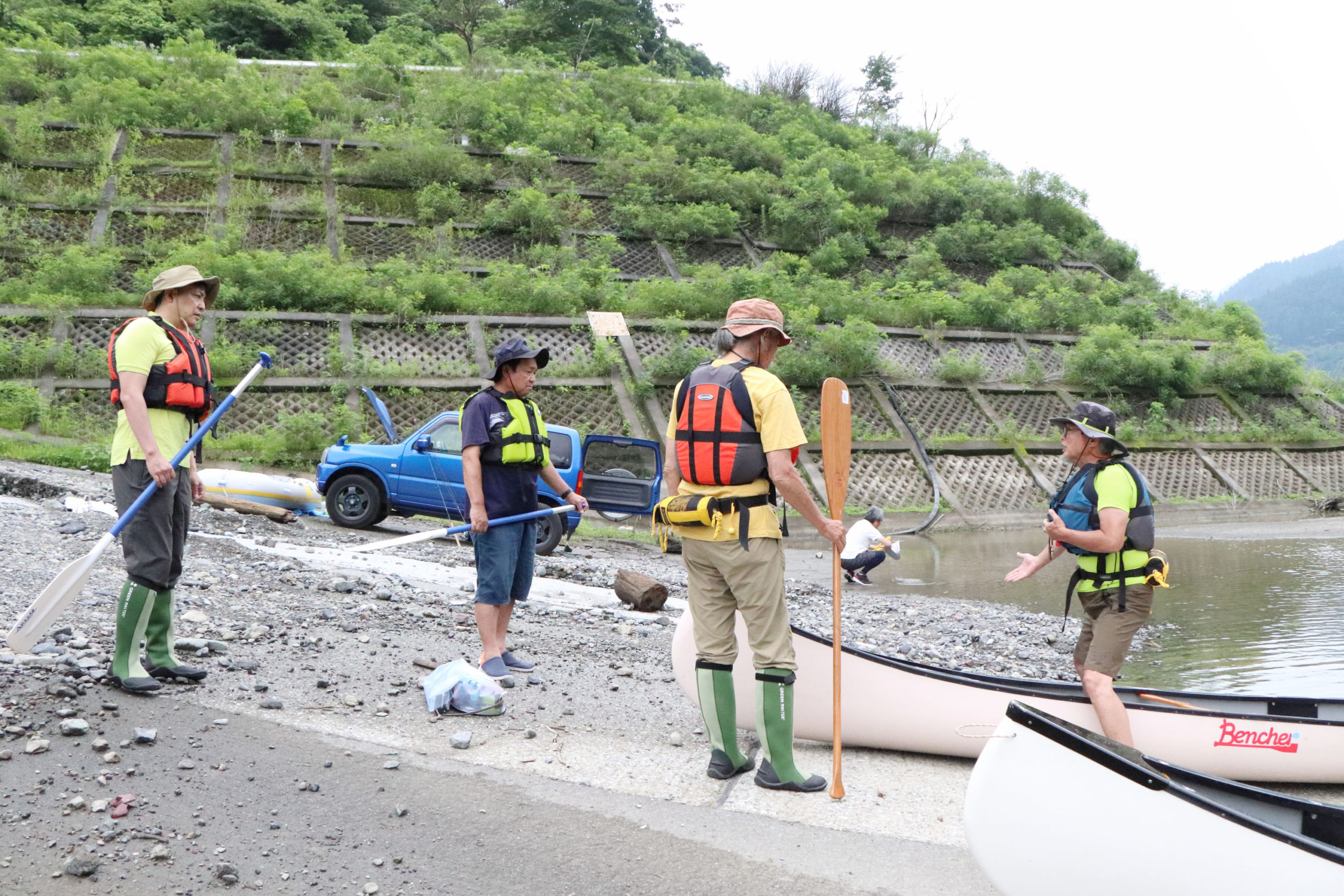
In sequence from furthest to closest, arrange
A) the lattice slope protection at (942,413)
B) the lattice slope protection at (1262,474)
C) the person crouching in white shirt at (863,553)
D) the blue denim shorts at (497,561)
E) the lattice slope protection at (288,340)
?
the lattice slope protection at (1262,474) < the lattice slope protection at (942,413) < the lattice slope protection at (288,340) < the person crouching in white shirt at (863,553) < the blue denim shorts at (497,561)

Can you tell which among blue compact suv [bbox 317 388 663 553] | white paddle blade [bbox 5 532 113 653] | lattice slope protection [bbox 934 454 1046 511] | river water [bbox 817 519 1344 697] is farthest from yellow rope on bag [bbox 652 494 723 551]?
lattice slope protection [bbox 934 454 1046 511]

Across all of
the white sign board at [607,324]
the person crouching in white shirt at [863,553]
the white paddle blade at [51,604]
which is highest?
the white sign board at [607,324]

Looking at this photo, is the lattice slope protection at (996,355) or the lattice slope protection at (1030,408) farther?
the lattice slope protection at (996,355)

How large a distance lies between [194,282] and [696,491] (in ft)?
8.69

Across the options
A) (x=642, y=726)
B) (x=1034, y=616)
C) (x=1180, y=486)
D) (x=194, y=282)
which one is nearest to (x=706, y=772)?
(x=642, y=726)

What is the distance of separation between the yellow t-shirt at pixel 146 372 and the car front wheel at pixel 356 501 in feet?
24.8

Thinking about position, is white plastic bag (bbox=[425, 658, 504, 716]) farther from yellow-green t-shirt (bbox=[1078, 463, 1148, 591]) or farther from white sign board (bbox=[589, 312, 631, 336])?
white sign board (bbox=[589, 312, 631, 336])

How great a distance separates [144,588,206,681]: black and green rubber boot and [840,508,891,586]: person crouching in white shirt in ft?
27.2

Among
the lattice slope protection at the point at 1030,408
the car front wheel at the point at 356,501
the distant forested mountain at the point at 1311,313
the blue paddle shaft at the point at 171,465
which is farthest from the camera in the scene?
the distant forested mountain at the point at 1311,313

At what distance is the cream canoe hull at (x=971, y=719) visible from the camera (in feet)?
15.6

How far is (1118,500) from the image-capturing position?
469 centimetres

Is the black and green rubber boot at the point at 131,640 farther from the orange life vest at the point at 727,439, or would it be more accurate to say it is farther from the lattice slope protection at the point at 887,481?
the lattice slope protection at the point at 887,481

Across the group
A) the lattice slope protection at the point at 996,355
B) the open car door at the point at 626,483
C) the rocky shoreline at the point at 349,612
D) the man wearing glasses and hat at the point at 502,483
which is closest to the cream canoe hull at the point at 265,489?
the rocky shoreline at the point at 349,612

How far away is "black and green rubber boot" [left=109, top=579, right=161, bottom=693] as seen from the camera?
4.61 m
